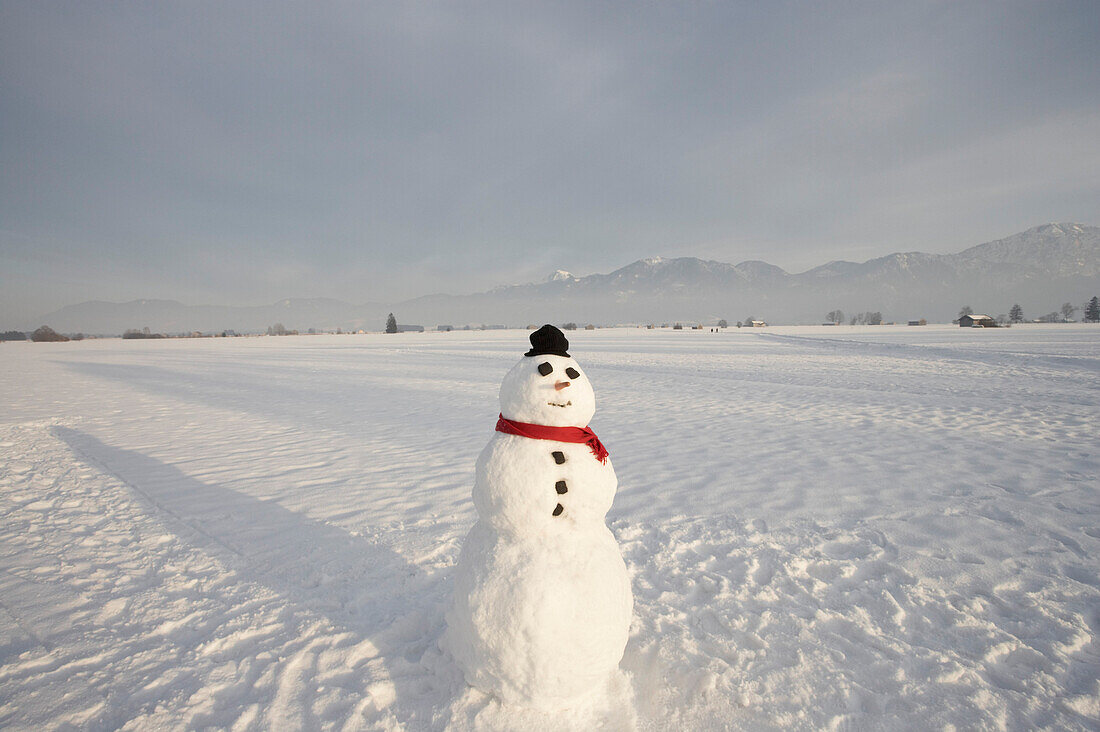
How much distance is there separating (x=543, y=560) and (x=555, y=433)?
2.25 ft

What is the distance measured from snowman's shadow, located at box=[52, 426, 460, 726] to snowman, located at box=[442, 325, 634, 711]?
65 centimetres

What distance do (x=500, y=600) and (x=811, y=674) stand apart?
81.8 inches

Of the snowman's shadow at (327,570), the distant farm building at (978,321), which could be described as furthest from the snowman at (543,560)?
the distant farm building at (978,321)

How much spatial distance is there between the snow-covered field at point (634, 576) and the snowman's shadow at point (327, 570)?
0.08 feet

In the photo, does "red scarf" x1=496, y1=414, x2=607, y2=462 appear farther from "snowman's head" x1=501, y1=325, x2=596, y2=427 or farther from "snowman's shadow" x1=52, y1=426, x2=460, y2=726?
"snowman's shadow" x1=52, y1=426, x2=460, y2=726

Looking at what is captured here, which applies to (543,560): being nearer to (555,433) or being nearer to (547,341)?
(555,433)

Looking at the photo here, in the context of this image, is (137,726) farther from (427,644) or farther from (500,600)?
(500,600)

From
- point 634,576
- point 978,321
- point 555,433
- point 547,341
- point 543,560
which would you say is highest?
point 547,341

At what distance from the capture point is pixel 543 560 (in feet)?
7.86

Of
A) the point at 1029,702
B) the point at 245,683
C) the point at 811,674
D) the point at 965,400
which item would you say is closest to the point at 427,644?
the point at 245,683

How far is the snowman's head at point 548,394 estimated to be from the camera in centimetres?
239

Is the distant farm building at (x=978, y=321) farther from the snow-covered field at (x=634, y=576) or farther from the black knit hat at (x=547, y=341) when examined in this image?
the black knit hat at (x=547, y=341)

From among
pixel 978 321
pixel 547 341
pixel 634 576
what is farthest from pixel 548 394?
pixel 978 321

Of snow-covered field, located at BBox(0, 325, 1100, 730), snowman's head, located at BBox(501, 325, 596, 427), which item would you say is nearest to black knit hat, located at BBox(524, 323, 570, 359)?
snowman's head, located at BBox(501, 325, 596, 427)
